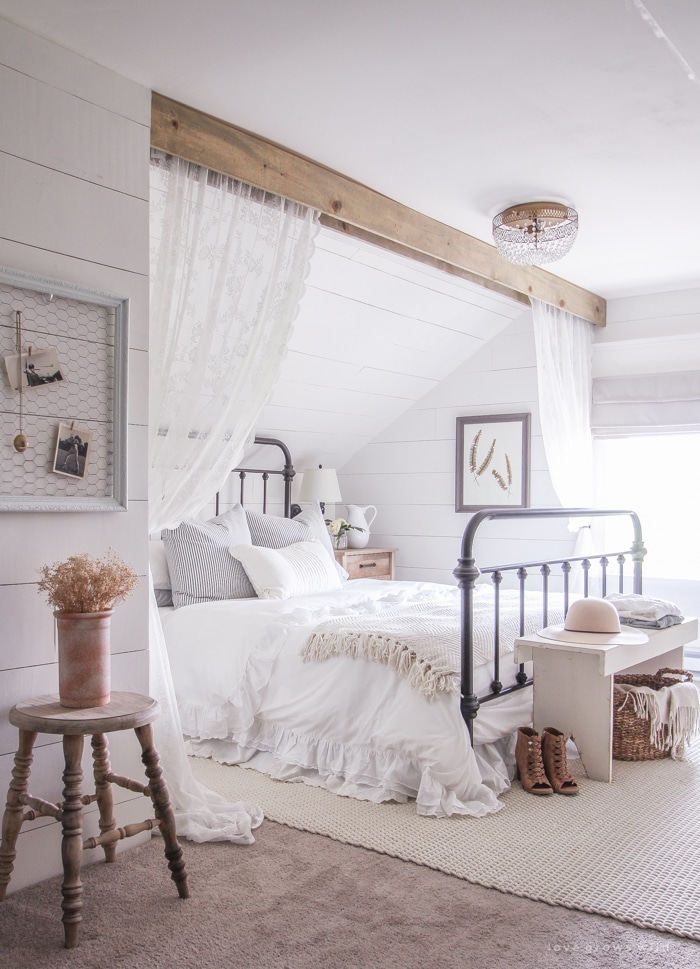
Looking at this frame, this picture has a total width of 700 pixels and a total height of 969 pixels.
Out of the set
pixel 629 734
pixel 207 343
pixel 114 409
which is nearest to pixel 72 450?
pixel 114 409

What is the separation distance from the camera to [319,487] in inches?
213

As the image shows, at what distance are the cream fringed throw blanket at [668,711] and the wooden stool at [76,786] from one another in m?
1.99

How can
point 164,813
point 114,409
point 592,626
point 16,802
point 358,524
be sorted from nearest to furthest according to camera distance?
point 16,802, point 164,813, point 114,409, point 592,626, point 358,524

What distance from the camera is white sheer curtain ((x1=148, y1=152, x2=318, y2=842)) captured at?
2.75m

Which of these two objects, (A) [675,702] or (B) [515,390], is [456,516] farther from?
(A) [675,702]

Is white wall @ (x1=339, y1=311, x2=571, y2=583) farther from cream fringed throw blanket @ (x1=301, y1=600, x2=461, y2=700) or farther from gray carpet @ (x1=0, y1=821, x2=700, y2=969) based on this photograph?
gray carpet @ (x1=0, y1=821, x2=700, y2=969)

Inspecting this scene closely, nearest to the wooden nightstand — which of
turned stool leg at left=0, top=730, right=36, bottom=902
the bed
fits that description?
the bed

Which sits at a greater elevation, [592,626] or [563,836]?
[592,626]

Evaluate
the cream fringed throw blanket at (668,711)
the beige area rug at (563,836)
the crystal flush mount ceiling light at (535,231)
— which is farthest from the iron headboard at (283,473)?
the cream fringed throw blanket at (668,711)

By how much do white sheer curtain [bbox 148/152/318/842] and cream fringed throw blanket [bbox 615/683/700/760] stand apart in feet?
5.23

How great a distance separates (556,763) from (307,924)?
1276 millimetres

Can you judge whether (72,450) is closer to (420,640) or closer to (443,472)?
(420,640)

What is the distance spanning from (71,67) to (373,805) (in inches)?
98.8

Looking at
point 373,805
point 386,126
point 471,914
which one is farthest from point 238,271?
point 471,914
